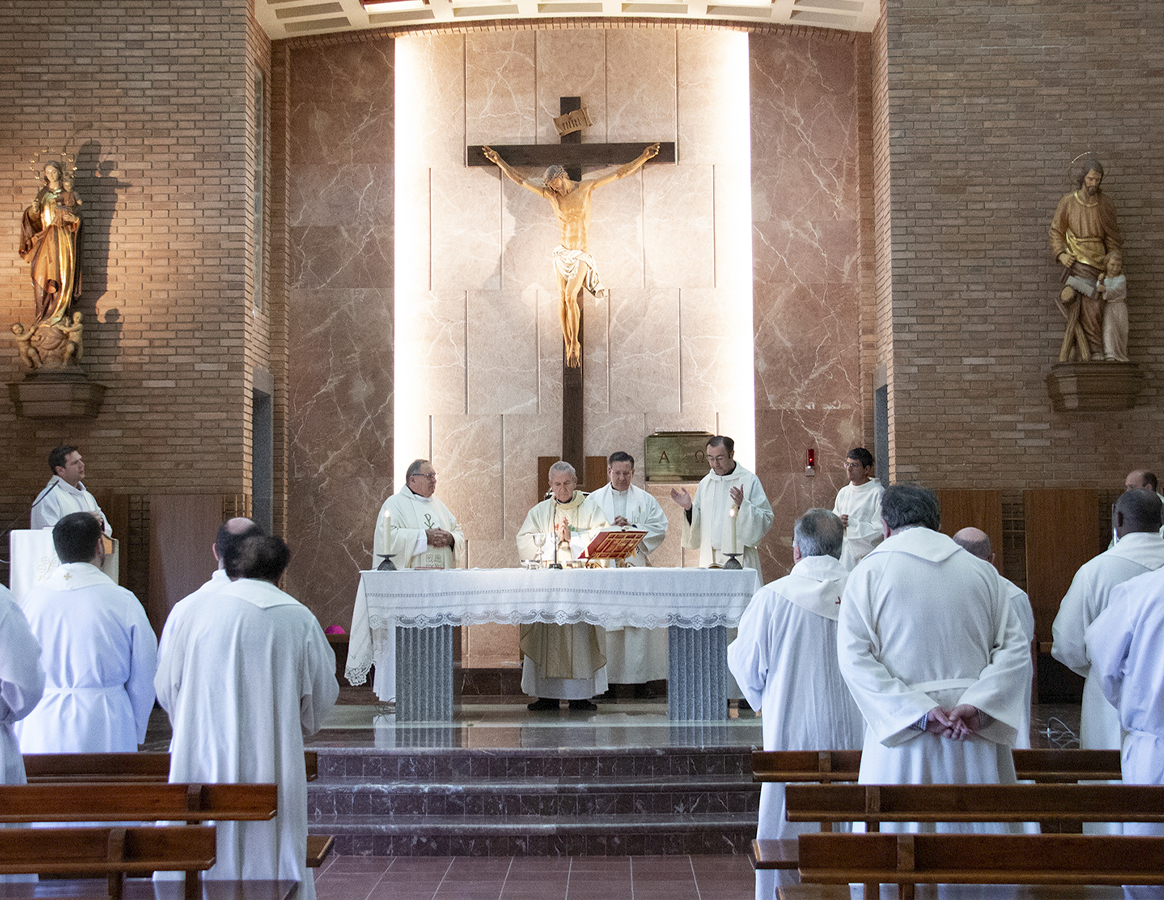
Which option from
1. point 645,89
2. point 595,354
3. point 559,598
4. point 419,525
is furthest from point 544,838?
point 645,89

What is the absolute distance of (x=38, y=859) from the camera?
3305 millimetres

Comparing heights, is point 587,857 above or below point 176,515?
below

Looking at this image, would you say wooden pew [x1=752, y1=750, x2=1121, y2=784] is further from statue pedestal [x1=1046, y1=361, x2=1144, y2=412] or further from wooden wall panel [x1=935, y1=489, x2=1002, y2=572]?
statue pedestal [x1=1046, y1=361, x2=1144, y2=412]

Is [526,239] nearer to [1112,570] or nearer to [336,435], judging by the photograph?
[336,435]

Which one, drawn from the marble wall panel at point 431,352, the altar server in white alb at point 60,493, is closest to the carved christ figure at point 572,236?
the marble wall panel at point 431,352

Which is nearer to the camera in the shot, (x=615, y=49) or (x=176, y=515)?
(x=176, y=515)

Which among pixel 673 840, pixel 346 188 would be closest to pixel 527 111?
pixel 346 188

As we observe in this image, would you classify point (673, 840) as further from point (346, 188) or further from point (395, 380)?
point (346, 188)

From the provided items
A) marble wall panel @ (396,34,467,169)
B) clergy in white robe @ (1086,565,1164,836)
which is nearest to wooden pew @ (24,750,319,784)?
clergy in white robe @ (1086,565,1164,836)

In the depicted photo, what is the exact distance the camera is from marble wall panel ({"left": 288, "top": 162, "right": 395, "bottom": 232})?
11.6 m

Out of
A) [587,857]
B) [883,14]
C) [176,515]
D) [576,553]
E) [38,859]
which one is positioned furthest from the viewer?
[883,14]

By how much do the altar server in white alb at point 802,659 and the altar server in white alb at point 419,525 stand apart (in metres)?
3.57

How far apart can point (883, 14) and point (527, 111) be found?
3.33 metres

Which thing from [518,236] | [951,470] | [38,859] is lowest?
[38,859]
